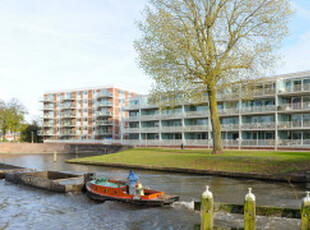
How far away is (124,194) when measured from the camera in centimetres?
1700

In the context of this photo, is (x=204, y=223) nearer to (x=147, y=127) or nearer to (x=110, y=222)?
(x=110, y=222)

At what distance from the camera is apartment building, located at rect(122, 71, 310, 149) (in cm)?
4891

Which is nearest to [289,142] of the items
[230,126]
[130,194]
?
[230,126]

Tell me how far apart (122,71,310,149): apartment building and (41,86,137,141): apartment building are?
79.3 ft

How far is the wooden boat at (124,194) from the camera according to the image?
1583 centimetres

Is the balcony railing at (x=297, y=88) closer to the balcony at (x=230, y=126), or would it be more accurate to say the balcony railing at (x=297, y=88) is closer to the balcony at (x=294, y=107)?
the balcony at (x=294, y=107)

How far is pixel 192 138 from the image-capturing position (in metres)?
64.9

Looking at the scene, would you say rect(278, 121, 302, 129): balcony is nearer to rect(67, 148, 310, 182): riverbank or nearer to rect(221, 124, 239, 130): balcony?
rect(221, 124, 239, 130): balcony

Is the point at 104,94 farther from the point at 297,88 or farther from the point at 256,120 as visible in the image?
the point at 297,88

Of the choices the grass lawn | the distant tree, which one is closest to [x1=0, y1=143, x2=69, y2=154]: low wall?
the distant tree

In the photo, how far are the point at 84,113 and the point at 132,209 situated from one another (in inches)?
3334

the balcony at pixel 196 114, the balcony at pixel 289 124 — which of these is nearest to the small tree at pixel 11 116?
the balcony at pixel 196 114

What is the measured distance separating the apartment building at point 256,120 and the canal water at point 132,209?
17492 mm

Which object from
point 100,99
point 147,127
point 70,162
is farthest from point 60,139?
point 70,162
